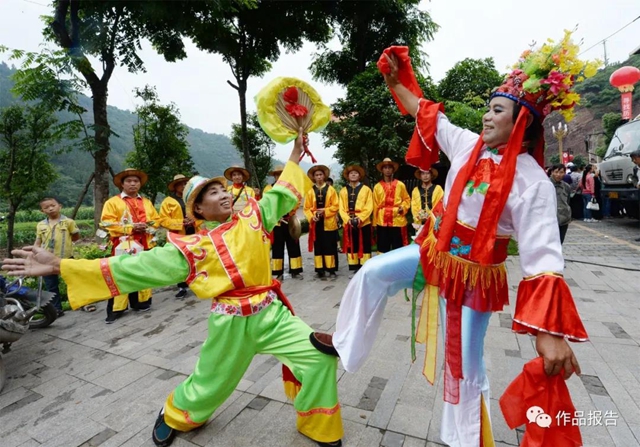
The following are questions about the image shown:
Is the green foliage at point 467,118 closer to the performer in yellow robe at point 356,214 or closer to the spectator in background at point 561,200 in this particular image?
the spectator in background at point 561,200

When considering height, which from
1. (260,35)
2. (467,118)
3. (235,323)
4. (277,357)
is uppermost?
(260,35)

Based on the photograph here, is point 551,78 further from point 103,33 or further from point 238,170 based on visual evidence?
point 103,33

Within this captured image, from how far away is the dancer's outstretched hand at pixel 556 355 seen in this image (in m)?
1.33

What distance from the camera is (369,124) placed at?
11500 millimetres

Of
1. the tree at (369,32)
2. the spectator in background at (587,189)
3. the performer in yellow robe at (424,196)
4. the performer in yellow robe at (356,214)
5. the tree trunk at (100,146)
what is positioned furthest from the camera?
the tree at (369,32)

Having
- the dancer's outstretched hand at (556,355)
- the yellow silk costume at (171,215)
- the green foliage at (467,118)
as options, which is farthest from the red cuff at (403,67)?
the green foliage at (467,118)

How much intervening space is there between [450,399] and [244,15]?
45.1 ft

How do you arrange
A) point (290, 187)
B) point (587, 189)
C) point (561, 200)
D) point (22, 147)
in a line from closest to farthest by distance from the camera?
1. point (290, 187)
2. point (561, 200)
3. point (22, 147)
4. point (587, 189)

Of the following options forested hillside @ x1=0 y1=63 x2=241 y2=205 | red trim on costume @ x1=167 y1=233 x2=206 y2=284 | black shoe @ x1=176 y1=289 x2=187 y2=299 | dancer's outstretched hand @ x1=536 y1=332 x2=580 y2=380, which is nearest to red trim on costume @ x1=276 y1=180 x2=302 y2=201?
red trim on costume @ x1=167 y1=233 x2=206 y2=284

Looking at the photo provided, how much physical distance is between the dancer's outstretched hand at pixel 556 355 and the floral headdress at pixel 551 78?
100 cm

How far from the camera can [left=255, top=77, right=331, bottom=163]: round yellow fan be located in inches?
87.0

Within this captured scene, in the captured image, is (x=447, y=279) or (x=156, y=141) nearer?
(x=447, y=279)

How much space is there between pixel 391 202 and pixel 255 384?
185 inches

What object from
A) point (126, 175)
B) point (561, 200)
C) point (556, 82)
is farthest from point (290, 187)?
point (561, 200)
